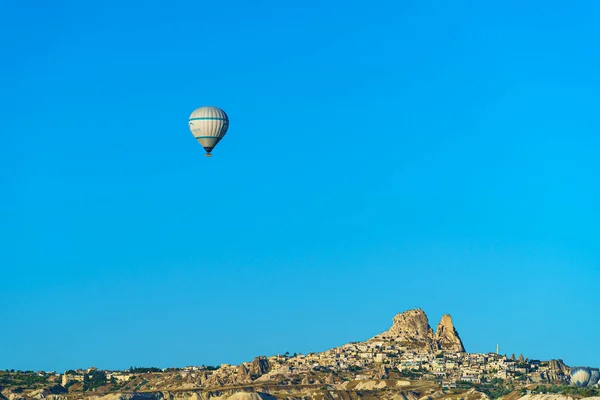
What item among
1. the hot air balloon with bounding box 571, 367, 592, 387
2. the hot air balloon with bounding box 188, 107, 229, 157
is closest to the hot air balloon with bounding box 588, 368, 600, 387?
the hot air balloon with bounding box 571, 367, 592, 387

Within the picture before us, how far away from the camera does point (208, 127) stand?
427 feet

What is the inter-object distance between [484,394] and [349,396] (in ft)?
78.7

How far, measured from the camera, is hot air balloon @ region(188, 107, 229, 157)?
130000mm

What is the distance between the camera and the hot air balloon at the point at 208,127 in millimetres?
130000

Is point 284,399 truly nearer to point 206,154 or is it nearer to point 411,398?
point 411,398

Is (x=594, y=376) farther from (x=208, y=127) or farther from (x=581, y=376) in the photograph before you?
(x=208, y=127)

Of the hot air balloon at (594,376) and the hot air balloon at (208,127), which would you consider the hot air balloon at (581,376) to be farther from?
the hot air balloon at (208,127)

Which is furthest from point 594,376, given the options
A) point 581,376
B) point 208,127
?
point 208,127

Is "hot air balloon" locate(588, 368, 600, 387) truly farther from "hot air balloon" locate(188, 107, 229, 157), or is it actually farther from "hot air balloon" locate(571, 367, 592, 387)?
"hot air balloon" locate(188, 107, 229, 157)

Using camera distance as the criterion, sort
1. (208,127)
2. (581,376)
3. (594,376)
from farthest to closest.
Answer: (581,376) → (594,376) → (208,127)

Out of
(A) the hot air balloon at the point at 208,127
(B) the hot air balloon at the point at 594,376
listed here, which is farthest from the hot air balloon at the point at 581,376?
(A) the hot air balloon at the point at 208,127

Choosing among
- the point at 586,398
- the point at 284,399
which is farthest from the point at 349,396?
the point at 586,398

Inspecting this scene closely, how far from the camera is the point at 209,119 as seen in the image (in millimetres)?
130375

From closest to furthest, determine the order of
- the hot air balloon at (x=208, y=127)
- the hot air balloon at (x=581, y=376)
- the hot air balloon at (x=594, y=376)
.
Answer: the hot air balloon at (x=208, y=127) → the hot air balloon at (x=594, y=376) → the hot air balloon at (x=581, y=376)
